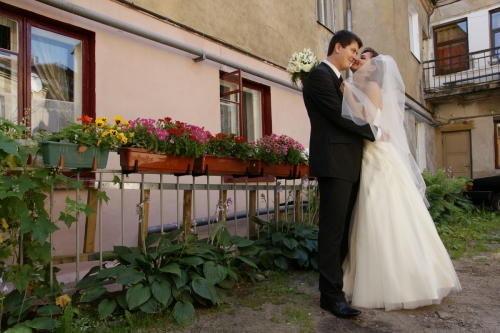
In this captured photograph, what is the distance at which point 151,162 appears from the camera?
3061mm

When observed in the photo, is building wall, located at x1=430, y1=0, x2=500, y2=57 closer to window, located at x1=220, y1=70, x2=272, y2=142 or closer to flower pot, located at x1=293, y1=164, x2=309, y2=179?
window, located at x1=220, y1=70, x2=272, y2=142

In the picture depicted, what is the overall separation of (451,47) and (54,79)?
15.2 metres

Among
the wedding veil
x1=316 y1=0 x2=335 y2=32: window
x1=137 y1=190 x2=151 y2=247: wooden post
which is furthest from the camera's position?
x1=316 y1=0 x2=335 y2=32: window

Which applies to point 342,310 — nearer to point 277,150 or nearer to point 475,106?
point 277,150

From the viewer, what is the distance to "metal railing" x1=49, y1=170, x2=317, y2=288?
301 cm

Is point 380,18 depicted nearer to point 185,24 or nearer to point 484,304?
point 185,24

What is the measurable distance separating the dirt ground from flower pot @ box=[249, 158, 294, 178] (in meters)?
1.26

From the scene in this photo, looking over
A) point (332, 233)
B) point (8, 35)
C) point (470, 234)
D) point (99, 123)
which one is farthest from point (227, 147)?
point (470, 234)

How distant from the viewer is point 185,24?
5.41 meters

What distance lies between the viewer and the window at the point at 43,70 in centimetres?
376

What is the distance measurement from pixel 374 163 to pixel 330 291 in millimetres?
1014

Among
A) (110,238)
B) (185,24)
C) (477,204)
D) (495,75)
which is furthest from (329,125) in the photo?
(495,75)

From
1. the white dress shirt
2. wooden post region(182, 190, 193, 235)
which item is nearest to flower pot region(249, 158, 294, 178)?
wooden post region(182, 190, 193, 235)

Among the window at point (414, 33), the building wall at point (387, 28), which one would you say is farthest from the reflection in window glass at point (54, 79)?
the window at point (414, 33)
